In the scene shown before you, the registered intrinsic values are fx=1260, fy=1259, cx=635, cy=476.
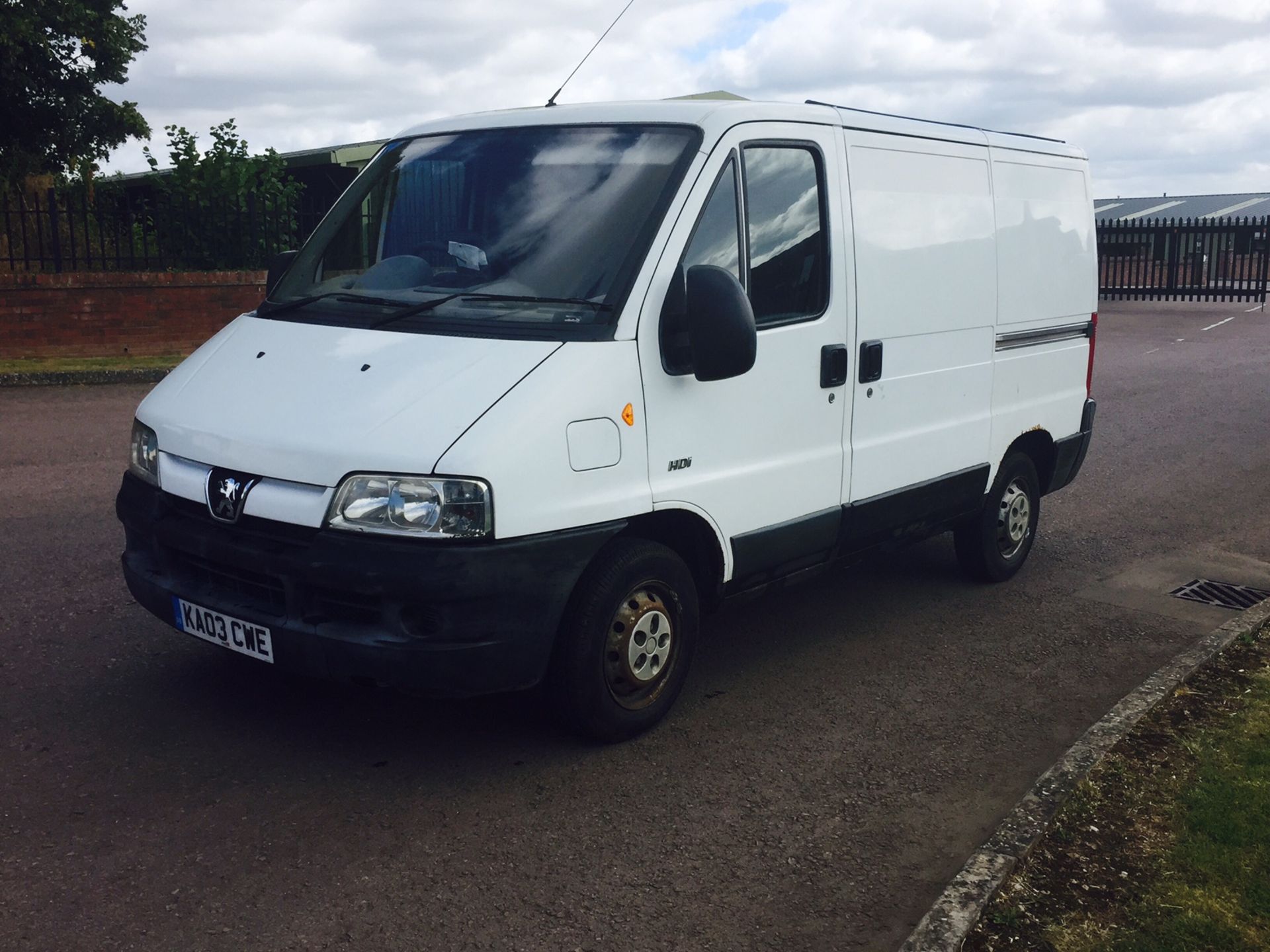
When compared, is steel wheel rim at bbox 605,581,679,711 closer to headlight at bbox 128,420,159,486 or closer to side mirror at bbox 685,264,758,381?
side mirror at bbox 685,264,758,381

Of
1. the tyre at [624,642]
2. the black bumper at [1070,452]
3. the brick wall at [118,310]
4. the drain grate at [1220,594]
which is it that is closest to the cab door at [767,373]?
the tyre at [624,642]

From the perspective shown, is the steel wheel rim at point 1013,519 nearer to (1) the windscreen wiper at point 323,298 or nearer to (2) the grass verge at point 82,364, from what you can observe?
(1) the windscreen wiper at point 323,298

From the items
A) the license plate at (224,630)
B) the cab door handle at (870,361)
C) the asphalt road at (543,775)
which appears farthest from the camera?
the cab door handle at (870,361)

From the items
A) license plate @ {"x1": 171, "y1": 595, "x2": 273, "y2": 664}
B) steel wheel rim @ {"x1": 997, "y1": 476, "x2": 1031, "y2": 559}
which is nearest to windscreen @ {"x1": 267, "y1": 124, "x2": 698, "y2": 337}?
license plate @ {"x1": 171, "y1": 595, "x2": 273, "y2": 664}

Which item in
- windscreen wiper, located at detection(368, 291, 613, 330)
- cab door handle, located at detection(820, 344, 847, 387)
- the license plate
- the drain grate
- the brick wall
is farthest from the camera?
the brick wall

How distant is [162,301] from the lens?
50.4ft

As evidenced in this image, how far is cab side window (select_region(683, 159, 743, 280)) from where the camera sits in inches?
179

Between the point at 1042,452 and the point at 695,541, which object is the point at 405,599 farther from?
the point at 1042,452

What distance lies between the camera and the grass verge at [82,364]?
46.1 feet

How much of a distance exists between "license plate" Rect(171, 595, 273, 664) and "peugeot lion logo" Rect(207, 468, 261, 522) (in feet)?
1.10

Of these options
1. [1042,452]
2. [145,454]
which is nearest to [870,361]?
[1042,452]

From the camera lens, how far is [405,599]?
12.7 ft

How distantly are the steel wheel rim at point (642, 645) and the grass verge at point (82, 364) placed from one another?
1132 centimetres

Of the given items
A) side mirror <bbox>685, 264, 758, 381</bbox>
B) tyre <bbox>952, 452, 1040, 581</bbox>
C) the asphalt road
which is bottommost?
the asphalt road
